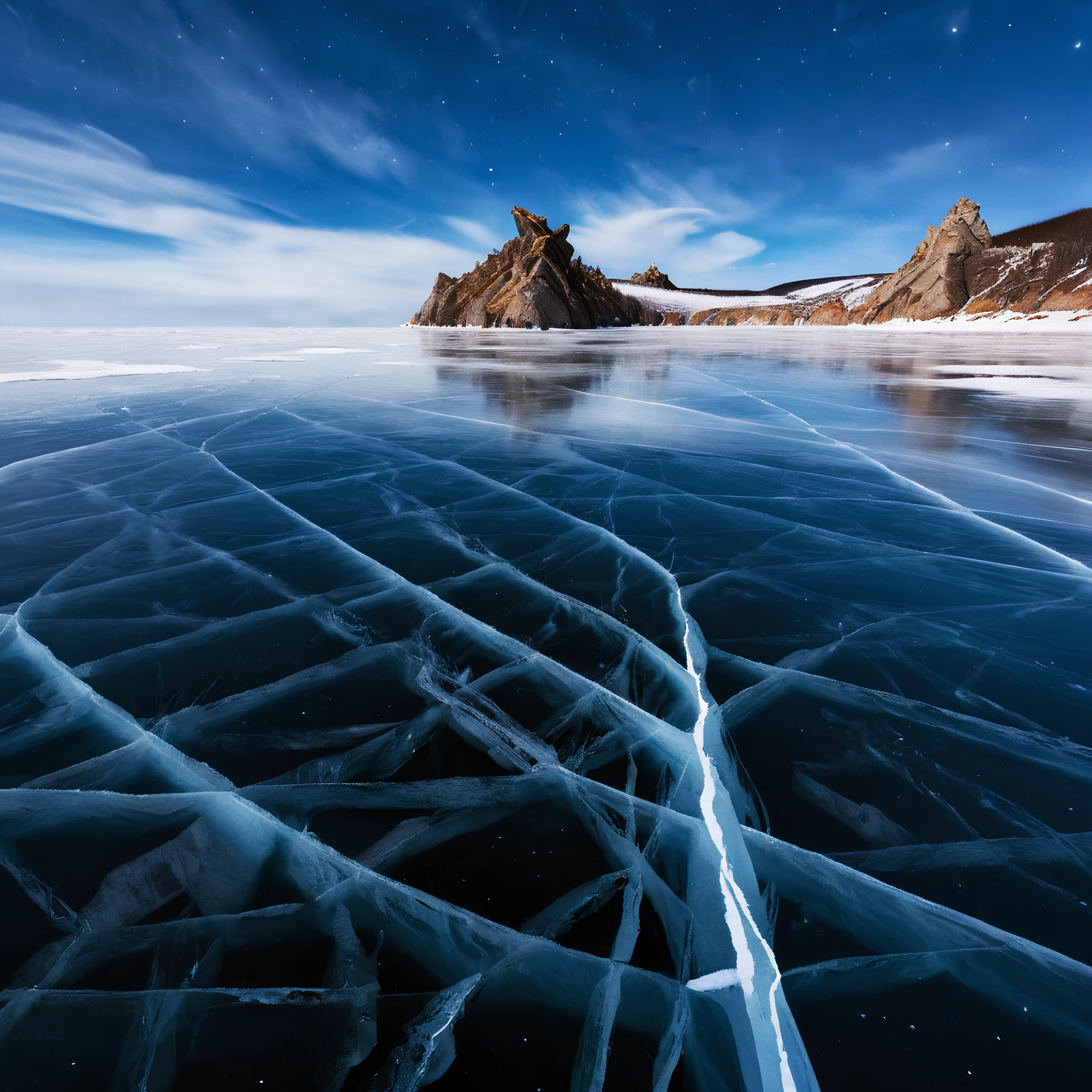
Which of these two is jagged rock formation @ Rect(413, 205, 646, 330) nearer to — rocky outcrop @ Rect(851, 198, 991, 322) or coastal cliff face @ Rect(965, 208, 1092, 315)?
rocky outcrop @ Rect(851, 198, 991, 322)

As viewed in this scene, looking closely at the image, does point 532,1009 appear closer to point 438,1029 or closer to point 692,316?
point 438,1029

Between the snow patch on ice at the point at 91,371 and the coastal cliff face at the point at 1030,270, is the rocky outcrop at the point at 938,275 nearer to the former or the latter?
the coastal cliff face at the point at 1030,270

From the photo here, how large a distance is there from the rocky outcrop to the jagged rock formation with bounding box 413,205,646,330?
179 feet

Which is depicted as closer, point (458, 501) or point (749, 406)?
point (458, 501)

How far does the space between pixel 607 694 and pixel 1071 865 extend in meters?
1.18

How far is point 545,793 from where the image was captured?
1474mm

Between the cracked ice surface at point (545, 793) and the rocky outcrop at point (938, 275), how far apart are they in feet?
428

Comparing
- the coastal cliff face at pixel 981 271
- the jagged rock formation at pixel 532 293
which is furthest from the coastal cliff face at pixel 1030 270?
the jagged rock formation at pixel 532 293

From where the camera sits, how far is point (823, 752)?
1.60 meters

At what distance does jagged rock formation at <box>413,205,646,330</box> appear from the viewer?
91625 millimetres

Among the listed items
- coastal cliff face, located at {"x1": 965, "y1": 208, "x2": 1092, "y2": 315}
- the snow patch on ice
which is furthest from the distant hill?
the snow patch on ice

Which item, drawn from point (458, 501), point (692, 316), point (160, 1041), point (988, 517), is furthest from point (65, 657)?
point (692, 316)

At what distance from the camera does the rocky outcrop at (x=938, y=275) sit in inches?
4043

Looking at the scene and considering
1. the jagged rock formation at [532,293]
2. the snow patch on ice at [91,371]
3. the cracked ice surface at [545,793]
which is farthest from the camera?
the jagged rock formation at [532,293]
